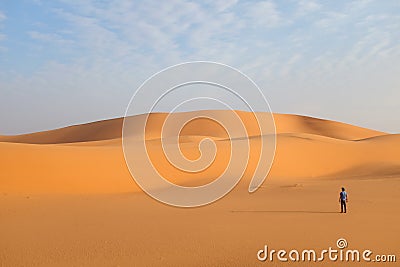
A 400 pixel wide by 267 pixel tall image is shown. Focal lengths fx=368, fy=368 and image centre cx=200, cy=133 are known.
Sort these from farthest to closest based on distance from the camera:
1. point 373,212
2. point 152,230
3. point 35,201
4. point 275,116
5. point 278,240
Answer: point 275,116, point 35,201, point 373,212, point 152,230, point 278,240

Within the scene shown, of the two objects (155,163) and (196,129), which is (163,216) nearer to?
(155,163)

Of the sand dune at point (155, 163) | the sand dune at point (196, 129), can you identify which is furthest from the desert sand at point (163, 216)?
the sand dune at point (196, 129)

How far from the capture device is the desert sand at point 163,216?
7.46 meters

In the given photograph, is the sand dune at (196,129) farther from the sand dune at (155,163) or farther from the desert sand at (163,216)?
the desert sand at (163,216)

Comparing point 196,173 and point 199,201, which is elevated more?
point 196,173

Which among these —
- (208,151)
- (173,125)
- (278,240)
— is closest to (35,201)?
(278,240)

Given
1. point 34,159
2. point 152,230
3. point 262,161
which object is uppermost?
point 262,161

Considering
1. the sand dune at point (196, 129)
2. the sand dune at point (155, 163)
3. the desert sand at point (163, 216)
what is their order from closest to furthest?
1. the desert sand at point (163, 216)
2. the sand dune at point (155, 163)
3. the sand dune at point (196, 129)

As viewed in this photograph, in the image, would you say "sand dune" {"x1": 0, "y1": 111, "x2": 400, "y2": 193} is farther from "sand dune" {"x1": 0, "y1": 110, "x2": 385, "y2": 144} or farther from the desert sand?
"sand dune" {"x1": 0, "y1": 110, "x2": 385, "y2": 144}

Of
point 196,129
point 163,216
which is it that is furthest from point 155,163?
point 196,129

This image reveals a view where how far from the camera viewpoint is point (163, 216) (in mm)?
11625

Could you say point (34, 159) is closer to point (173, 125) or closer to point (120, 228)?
point (120, 228)

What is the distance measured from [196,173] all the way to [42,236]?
51.4 feet

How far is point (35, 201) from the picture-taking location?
1483 centimetres
